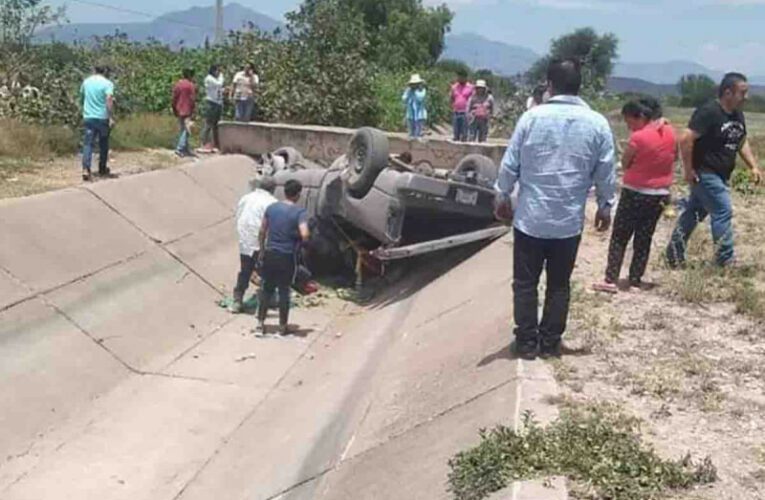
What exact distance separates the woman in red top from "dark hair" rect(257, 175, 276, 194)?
5559mm

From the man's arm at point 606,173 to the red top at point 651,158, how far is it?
6.74 ft

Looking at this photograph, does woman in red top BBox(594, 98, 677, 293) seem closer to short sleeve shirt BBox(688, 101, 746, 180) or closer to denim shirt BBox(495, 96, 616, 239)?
short sleeve shirt BBox(688, 101, 746, 180)

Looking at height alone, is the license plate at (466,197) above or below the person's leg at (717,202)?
below

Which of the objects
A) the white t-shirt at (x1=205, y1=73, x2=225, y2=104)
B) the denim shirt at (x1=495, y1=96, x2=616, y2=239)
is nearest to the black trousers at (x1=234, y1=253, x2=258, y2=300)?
the denim shirt at (x1=495, y1=96, x2=616, y2=239)

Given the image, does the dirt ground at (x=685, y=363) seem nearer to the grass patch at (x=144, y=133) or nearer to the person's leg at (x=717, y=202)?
the person's leg at (x=717, y=202)

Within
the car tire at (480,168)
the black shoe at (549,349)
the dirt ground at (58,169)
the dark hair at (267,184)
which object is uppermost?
the car tire at (480,168)

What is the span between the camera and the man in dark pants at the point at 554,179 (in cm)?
615

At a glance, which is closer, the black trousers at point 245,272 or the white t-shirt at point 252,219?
the white t-shirt at point 252,219

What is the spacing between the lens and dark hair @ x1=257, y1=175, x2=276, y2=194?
43.1 feet

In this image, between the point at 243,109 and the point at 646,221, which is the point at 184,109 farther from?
the point at 646,221

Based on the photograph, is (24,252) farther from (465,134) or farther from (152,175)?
(465,134)

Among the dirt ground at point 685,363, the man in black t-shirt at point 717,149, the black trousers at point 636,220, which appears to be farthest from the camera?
the man in black t-shirt at point 717,149

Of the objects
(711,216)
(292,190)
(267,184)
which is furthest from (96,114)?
(711,216)

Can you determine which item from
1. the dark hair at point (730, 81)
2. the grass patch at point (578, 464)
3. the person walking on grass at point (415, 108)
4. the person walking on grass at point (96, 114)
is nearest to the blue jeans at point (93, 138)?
the person walking on grass at point (96, 114)
